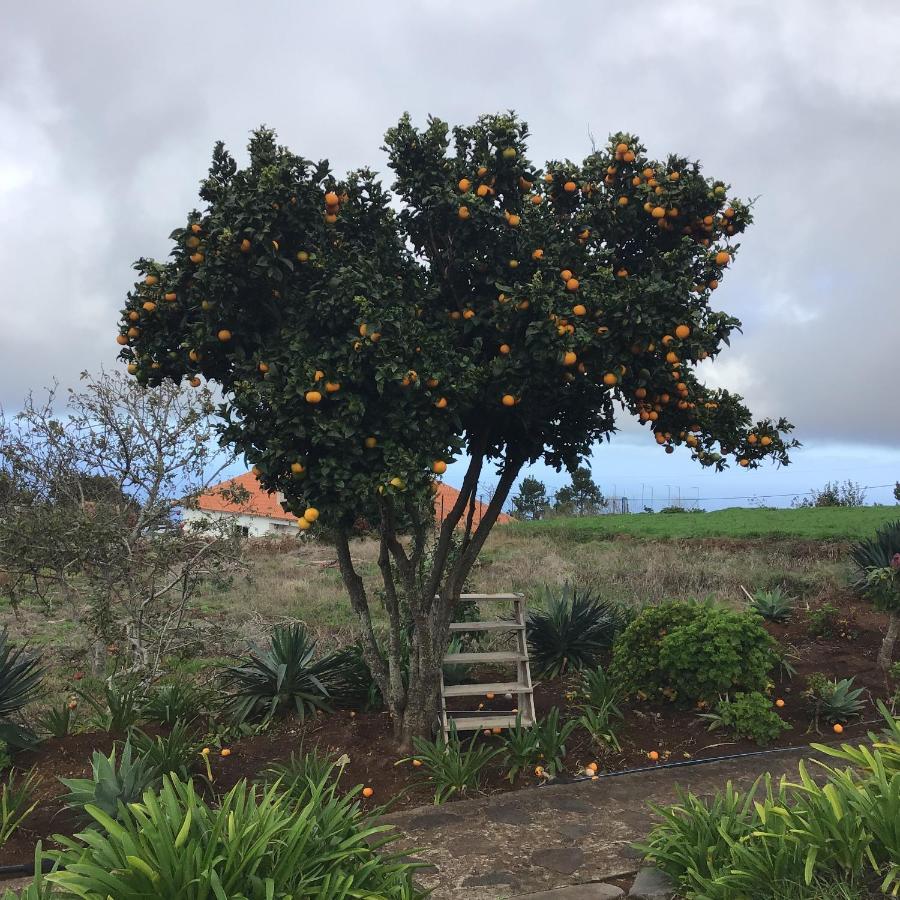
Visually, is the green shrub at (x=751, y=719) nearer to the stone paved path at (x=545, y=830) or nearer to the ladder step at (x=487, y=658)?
the stone paved path at (x=545, y=830)

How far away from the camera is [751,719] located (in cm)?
568

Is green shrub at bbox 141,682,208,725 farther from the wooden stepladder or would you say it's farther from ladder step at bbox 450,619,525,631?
ladder step at bbox 450,619,525,631

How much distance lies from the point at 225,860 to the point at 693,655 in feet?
14.0

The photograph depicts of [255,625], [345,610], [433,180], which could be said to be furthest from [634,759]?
[345,610]

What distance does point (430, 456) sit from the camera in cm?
453

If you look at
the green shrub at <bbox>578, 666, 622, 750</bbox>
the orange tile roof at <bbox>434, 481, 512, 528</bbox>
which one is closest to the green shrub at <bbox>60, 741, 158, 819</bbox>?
the orange tile roof at <bbox>434, 481, 512, 528</bbox>

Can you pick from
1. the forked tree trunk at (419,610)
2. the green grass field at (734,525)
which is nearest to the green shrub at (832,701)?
the forked tree trunk at (419,610)

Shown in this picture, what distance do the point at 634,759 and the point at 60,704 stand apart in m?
5.58

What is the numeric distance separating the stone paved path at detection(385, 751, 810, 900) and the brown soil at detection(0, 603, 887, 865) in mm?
316

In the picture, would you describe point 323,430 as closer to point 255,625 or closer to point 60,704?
point 60,704

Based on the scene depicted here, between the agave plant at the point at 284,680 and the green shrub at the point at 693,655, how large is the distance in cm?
249

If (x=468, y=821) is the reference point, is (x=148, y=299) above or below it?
above

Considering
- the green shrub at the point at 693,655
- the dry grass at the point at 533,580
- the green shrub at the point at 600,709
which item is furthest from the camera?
the dry grass at the point at 533,580

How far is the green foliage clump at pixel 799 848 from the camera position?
2.90 meters
